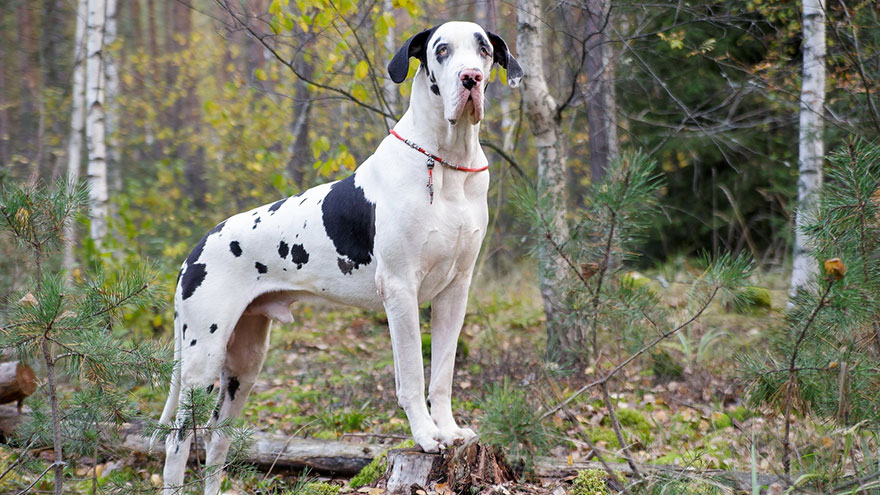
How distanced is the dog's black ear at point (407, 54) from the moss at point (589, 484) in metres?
2.06

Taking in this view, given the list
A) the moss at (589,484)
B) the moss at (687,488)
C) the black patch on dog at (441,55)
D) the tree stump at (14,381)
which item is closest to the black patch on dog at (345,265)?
the black patch on dog at (441,55)

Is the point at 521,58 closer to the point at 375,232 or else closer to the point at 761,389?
the point at 375,232

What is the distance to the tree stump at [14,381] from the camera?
4719 millimetres

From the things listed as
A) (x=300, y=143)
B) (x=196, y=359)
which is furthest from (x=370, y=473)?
(x=300, y=143)

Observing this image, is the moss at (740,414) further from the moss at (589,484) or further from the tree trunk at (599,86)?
the moss at (589,484)

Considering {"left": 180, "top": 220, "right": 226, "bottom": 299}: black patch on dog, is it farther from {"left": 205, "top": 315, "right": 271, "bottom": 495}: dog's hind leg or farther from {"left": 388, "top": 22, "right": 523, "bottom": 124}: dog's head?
{"left": 388, "top": 22, "right": 523, "bottom": 124}: dog's head

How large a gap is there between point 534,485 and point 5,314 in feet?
8.09

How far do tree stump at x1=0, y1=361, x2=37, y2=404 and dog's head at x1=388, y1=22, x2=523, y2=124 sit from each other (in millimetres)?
3582

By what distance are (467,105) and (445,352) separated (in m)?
1.26

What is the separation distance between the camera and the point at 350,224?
11.6 feet

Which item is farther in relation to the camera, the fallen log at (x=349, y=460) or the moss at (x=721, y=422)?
the moss at (x=721, y=422)

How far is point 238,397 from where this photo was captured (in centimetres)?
409

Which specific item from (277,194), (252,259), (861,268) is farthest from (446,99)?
(277,194)

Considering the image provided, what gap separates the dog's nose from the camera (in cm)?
290
